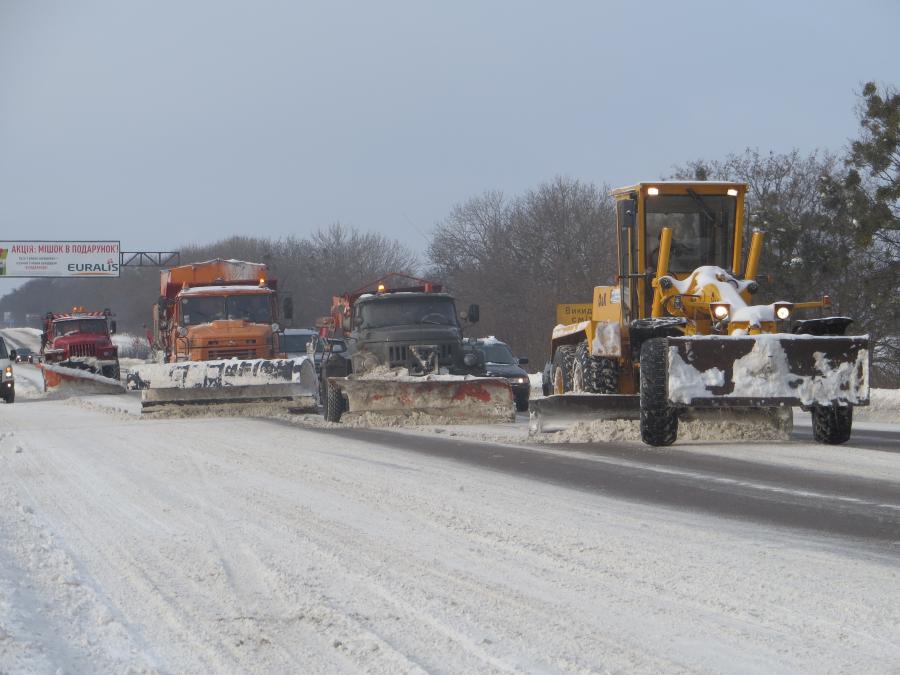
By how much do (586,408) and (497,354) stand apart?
39.9 feet

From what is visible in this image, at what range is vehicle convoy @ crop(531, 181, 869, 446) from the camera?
10.5 metres

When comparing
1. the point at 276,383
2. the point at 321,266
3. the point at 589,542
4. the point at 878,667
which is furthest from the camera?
the point at 321,266

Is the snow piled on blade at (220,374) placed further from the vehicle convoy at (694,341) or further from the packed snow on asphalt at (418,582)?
the packed snow on asphalt at (418,582)

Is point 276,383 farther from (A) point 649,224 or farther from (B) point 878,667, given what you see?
(B) point 878,667

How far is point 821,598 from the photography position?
16.0 feet

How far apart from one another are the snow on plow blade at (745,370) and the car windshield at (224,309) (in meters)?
12.1

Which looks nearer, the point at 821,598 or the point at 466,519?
the point at 821,598

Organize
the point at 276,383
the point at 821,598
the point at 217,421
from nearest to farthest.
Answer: the point at 821,598, the point at 217,421, the point at 276,383

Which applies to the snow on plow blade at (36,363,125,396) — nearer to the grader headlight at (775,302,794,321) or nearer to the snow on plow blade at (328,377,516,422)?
the snow on plow blade at (328,377,516,422)

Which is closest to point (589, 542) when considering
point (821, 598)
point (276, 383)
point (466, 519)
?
point (466, 519)

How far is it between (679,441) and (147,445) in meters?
5.86

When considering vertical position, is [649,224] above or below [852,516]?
above

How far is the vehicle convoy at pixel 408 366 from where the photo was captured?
1588 centimetres

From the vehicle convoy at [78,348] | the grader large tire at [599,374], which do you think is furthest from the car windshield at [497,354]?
the vehicle convoy at [78,348]
